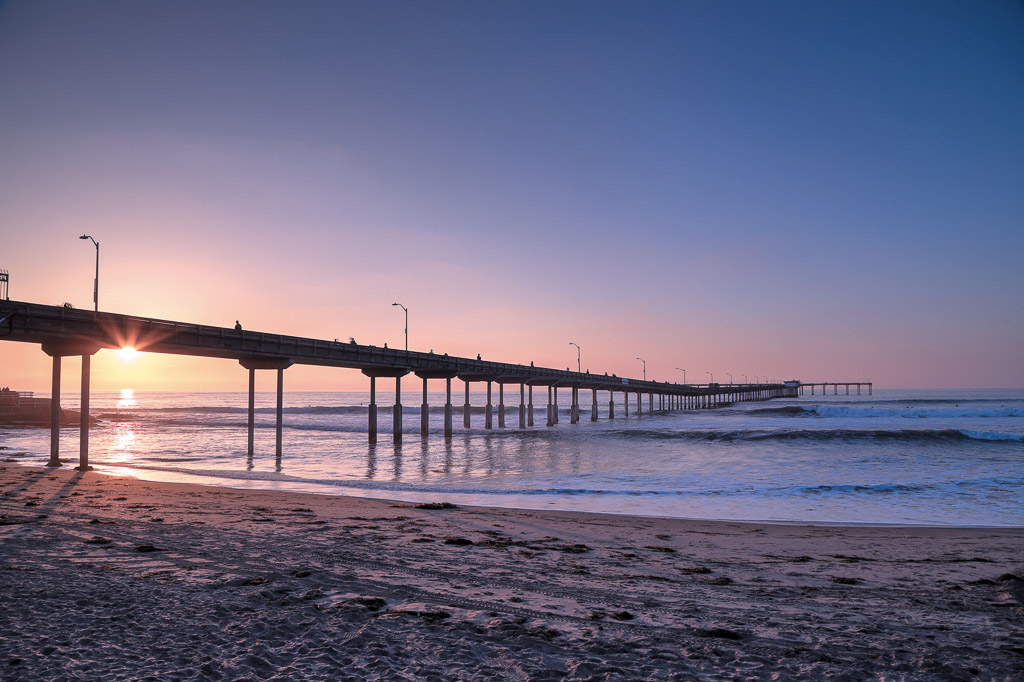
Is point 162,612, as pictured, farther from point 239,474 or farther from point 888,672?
point 239,474

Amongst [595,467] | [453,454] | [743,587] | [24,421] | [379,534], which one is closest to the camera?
[743,587]

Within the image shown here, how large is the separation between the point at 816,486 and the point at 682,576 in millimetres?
16078

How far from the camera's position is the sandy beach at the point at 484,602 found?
523cm

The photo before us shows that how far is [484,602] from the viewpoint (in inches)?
277

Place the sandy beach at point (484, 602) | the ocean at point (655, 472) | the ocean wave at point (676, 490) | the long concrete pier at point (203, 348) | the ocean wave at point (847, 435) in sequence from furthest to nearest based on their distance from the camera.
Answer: the ocean wave at point (847, 435) < the long concrete pier at point (203, 348) < the ocean wave at point (676, 490) < the ocean at point (655, 472) < the sandy beach at point (484, 602)

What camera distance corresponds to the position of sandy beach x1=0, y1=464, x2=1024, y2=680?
5.23 m

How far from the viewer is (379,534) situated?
11.2m

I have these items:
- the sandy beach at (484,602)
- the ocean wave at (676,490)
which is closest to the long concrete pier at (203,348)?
the ocean wave at (676,490)

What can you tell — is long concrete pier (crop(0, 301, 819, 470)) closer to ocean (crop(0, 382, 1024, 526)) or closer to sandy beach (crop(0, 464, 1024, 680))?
ocean (crop(0, 382, 1024, 526))

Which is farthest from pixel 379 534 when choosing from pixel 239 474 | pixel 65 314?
pixel 65 314

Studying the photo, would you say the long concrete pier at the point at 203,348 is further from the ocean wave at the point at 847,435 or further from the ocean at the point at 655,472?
the ocean wave at the point at 847,435

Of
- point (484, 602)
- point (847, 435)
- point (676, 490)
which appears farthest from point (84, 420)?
point (847, 435)

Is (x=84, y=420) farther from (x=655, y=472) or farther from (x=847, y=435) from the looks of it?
(x=847, y=435)

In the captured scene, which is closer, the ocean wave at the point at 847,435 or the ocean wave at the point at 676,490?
the ocean wave at the point at 676,490
